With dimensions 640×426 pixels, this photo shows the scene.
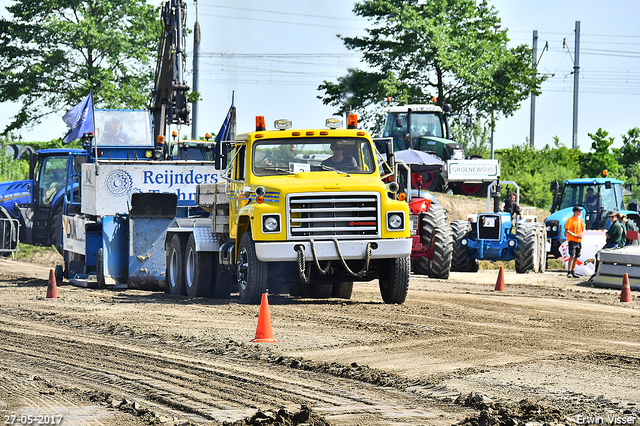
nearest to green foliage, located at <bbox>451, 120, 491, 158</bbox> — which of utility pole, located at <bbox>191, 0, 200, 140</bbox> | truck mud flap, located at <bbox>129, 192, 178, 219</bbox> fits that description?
utility pole, located at <bbox>191, 0, 200, 140</bbox>

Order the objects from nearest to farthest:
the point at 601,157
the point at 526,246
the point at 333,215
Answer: the point at 333,215
the point at 526,246
the point at 601,157

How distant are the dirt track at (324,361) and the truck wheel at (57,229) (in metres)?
7.21

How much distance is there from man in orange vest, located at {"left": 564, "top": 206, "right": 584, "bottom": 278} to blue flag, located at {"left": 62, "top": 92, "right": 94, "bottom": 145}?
37.7 feet

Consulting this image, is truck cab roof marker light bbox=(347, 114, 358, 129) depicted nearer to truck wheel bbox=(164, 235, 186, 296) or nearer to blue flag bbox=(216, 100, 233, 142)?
truck wheel bbox=(164, 235, 186, 296)

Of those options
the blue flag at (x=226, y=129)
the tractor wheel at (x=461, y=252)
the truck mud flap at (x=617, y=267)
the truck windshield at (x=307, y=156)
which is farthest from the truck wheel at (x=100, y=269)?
the truck mud flap at (x=617, y=267)

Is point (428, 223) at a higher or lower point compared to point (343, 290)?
higher

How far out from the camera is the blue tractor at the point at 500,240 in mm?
22266

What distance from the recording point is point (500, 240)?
2233cm

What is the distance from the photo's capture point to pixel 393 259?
45.7 ft

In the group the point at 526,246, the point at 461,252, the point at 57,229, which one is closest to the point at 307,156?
the point at 526,246

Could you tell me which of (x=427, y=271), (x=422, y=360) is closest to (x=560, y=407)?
(x=422, y=360)

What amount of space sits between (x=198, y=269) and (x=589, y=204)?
13220 millimetres

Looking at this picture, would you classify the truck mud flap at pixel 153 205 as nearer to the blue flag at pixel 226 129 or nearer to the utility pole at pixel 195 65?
the blue flag at pixel 226 129

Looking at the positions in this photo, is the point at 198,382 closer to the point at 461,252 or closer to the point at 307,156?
the point at 307,156
